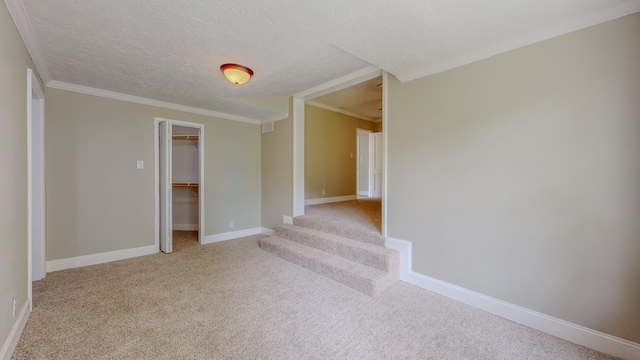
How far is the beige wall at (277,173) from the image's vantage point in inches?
171

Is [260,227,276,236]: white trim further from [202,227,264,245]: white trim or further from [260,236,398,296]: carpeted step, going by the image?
[260,236,398,296]: carpeted step

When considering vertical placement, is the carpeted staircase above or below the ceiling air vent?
below

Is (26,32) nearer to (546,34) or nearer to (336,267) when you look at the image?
(336,267)

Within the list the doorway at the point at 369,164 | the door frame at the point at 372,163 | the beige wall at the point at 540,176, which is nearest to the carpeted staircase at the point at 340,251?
the beige wall at the point at 540,176

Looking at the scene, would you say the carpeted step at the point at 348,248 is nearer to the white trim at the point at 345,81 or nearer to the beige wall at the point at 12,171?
the white trim at the point at 345,81

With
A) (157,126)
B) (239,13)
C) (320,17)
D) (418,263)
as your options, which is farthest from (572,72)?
(157,126)

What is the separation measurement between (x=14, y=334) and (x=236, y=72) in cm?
269

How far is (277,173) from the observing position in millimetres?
4594

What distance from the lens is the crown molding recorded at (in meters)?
1.64

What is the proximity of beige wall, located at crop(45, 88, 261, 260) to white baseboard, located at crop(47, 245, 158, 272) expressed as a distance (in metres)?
0.06

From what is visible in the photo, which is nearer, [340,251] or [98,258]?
[340,251]

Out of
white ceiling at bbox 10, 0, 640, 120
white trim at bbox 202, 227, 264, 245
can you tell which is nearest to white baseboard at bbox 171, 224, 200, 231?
white trim at bbox 202, 227, 264, 245

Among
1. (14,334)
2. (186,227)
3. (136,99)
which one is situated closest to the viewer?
(14,334)

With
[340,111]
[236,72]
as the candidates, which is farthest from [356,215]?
[236,72]
